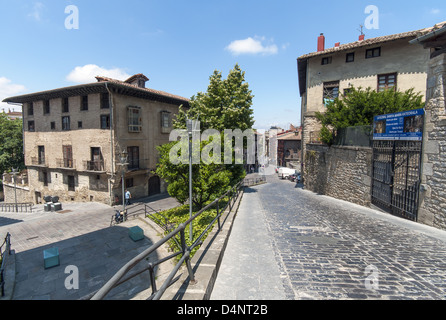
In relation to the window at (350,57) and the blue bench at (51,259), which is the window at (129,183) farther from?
the window at (350,57)

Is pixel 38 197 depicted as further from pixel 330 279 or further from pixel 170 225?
pixel 330 279

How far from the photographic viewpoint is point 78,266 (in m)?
9.80

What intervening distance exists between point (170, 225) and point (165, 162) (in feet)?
12.8

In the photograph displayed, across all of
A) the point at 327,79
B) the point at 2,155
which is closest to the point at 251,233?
the point at 327,79

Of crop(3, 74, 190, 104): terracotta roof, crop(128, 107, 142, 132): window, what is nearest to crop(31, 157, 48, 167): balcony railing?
crop(3, 74, 190, 104): terracotta roof

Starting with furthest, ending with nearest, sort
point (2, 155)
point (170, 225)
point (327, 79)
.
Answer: point (2, 155), point (327, 79), point (170, 225)

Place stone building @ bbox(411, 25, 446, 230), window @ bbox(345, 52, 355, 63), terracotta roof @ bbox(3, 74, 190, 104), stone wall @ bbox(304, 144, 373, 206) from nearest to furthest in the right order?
stone building @ bbox(411, 25, 446, 230) → stone wall @ bbox(304, 144, 373, 206) → window @ bbox(345, 52, 355, 63) → terracotta roof @ bbox(3, 74, 190, 104)

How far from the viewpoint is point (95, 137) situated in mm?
22656

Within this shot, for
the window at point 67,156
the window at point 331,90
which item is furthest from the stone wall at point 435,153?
the window at point 67,156

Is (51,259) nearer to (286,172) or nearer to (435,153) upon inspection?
(435,153)

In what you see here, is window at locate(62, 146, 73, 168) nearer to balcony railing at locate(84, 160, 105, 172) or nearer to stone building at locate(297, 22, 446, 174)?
balcony railing at locate(84, 160, 105, 172)

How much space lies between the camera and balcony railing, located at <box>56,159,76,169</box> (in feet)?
78.4

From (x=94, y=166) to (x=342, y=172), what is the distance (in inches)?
885

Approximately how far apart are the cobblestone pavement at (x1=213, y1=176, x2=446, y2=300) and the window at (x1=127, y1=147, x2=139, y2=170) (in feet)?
63.5
